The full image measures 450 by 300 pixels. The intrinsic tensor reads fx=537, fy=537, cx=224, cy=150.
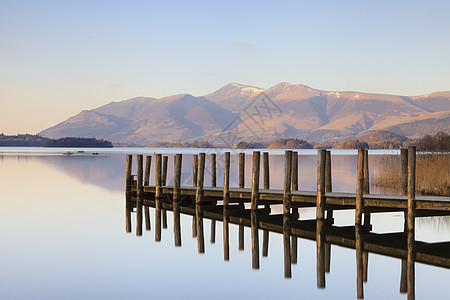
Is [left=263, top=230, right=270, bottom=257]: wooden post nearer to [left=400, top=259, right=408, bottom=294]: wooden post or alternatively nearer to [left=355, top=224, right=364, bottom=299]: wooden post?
[left=355, top=224, right=364, bottom=299]: wooden post

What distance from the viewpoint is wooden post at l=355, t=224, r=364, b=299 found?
1266 centimetres

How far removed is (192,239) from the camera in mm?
18922

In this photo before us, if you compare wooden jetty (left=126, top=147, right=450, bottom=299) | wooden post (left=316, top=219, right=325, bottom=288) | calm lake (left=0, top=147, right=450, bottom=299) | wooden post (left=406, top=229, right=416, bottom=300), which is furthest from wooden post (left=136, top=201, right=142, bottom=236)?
wooden post (left=406, top=229, right=416, bottom=300)

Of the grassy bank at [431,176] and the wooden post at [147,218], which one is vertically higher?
the grassy bank at [431,176]

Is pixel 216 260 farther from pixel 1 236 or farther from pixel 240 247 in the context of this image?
pixel 1 236

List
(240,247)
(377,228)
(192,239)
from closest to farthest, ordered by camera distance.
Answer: (240,247), (192,239), (377,228)

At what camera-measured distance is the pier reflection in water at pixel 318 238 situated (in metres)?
14.4

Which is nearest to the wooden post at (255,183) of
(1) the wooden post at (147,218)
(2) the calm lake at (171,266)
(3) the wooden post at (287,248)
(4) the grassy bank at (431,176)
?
(2) the calm lake at (171,266)

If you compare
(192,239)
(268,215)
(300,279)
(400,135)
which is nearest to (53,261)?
(192,239)

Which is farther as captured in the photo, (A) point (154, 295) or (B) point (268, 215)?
(B) point (268, 215)

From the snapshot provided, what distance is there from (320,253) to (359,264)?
5.44 feet

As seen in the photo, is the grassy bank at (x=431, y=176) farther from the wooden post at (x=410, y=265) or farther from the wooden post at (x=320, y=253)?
the wooden post at (x=320, y=253)

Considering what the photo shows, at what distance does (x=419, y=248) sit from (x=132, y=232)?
35.6 feet

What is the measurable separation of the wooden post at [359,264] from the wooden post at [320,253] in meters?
0.88
